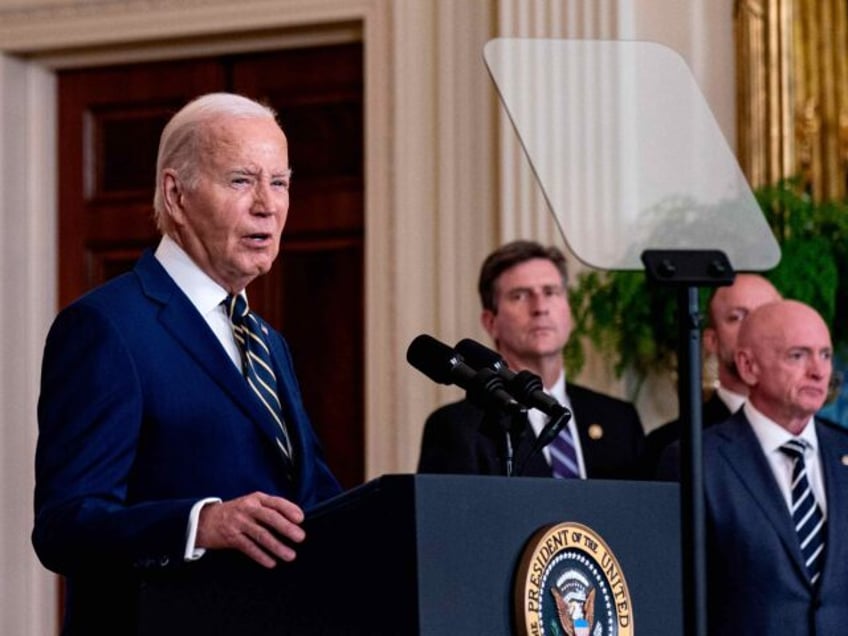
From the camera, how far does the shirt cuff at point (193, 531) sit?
2.54 meters

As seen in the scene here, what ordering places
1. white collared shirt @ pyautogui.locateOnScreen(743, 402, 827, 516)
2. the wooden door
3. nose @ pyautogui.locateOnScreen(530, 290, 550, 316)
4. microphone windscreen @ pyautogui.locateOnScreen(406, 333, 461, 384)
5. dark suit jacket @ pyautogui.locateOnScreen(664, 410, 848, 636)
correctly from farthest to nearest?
the wooden door → nose @ pyautogui.locateOnScreen(530, 290, 550, 316) → white collared shirt @ pyautogui.locateOnScreen(743, 402, 827, 516) → dark suit jacket @ pyautogui.locateOnScreen(664, 410, 848, 636) → microphone windscreen @ pyautogui.locateOnScreen(406, 333, 461, 384)

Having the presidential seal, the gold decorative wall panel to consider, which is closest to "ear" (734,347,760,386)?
the gold decorative wall panel

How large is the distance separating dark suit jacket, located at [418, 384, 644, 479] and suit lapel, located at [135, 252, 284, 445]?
158 cm

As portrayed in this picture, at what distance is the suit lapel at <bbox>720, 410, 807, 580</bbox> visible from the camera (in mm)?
4410

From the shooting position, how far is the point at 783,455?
4578mm

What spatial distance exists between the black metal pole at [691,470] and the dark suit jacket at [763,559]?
1602 mm

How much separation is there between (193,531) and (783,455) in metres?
2.36

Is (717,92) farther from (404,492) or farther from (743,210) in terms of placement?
(404,492)

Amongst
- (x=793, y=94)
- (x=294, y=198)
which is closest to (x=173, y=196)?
(x=793, y=94)

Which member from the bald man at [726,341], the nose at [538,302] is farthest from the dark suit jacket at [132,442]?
the bald man at [726,341]

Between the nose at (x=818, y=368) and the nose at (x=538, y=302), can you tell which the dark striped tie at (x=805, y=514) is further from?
the nose at (x=538, y=302)

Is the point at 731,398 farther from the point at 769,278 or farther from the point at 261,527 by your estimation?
the point at 261,527

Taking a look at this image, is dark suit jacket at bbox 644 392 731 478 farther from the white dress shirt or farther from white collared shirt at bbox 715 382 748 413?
the white dress shirt

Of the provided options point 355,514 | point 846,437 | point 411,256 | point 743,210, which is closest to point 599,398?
point 846,437
